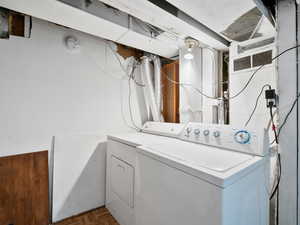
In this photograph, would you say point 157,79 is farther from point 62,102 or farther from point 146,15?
point 62,102

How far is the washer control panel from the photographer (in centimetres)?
107

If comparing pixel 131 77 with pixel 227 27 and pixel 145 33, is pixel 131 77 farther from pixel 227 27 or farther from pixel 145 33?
pixel 227 27

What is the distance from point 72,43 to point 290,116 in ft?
7.60

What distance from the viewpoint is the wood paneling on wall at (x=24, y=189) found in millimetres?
1463

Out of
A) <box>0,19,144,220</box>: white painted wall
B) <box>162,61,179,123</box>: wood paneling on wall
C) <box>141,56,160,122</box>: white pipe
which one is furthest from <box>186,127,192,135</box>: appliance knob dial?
<box>0,19,144,220</box>: white painted wall

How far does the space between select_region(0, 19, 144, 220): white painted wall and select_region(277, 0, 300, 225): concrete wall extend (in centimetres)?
186

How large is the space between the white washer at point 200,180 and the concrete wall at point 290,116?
0.63 feet

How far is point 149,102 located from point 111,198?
4.68ft

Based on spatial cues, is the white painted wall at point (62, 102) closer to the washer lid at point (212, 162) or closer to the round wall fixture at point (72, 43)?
the round wall fixture at point (72, 43)

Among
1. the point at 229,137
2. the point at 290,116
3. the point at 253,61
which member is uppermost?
the point at 253,61

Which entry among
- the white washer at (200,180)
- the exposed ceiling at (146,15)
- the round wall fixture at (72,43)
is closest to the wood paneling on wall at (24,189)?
the white washer at (200,180)

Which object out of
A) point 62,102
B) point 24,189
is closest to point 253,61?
point 62,102

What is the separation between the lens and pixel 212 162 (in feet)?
3.05

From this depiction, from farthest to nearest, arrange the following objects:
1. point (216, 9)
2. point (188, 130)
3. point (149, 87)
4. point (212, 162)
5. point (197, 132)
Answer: point (149, 87) → point (188, 130) → point (197, 132) → point (216, 9) → point (212, 162)
